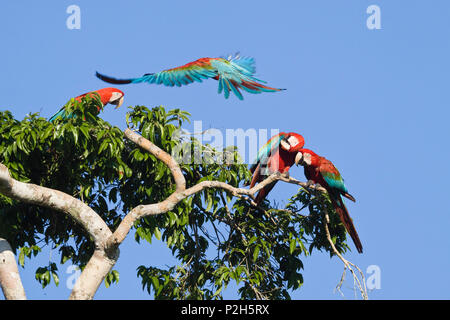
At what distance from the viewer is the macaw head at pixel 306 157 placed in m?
6.73

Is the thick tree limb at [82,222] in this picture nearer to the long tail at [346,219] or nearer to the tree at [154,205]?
the tree at [154,205]

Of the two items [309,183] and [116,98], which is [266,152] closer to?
[309,183]

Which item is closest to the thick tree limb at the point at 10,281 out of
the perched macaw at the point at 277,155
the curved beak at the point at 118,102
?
the perched macaw at the point at 277,155

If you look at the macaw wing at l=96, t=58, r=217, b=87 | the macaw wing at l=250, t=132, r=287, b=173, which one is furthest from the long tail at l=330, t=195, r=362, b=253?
the macaw wing at l=96, t=58, r=217, b=87

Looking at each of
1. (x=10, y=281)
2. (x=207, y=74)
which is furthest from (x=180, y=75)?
(x=10, y=281)

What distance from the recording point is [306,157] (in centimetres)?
674

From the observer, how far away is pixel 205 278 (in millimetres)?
6016

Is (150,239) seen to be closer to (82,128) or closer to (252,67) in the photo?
(82,128)

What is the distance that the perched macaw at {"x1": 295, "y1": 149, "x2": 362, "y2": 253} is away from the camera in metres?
6.24

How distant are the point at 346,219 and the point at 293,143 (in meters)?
1.08

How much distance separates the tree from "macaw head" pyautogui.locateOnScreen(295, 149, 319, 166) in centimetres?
46

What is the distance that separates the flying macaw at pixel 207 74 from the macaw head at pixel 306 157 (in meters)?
1.07

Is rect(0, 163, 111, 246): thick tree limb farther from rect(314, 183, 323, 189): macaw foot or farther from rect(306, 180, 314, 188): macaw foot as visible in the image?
rect(314, 183, 323, 189): macaw foot
